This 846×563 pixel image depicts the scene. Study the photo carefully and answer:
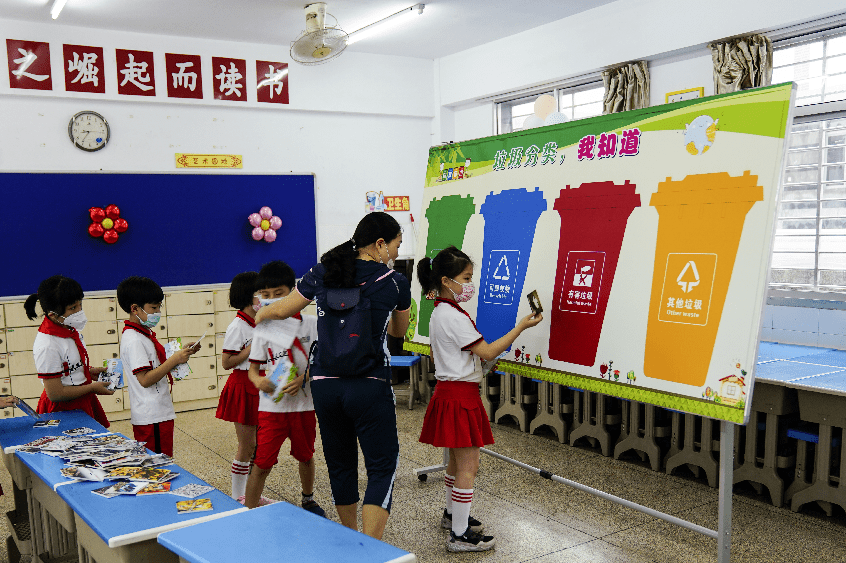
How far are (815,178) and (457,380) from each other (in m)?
3.03

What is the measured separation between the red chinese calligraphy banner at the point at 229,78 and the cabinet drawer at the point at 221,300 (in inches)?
68.7

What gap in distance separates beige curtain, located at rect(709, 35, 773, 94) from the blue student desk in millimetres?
4073

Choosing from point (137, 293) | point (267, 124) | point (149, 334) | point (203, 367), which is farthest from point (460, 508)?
point (267, 124)

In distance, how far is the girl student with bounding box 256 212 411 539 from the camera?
92.5 inches

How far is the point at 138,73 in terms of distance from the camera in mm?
5805

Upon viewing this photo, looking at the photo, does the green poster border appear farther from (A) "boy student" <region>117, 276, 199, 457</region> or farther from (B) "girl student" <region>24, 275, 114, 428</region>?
(B) "girl student" <region>24, 275, 114, 428</region>

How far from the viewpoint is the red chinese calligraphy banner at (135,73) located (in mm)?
5734

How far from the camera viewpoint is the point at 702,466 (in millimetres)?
3684

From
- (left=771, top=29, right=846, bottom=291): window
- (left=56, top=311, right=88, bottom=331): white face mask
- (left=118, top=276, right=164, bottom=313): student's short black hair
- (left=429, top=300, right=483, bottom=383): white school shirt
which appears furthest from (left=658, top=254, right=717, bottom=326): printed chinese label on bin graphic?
(left=56, top=311, right=88, bottom=331): white face mask

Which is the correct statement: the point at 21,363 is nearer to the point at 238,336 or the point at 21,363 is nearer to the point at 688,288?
the point at 238,336

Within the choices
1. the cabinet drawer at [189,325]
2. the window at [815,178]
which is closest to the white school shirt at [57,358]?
the cabinet drawer at [189,325]

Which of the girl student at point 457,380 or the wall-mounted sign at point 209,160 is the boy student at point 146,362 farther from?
the wall-mounted sign at point 209,160

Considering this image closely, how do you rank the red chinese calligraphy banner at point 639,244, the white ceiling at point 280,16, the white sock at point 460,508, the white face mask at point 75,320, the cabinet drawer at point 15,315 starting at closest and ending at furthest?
the red chinese calligraphy banner at point 639,244 → the white sock at point 460,508 → the white face mask at point 75,320 → the white ceiling at point 280,16 → the cabinet drawer at point 15,315

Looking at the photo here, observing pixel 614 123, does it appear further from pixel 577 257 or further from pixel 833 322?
pixel 833 322
